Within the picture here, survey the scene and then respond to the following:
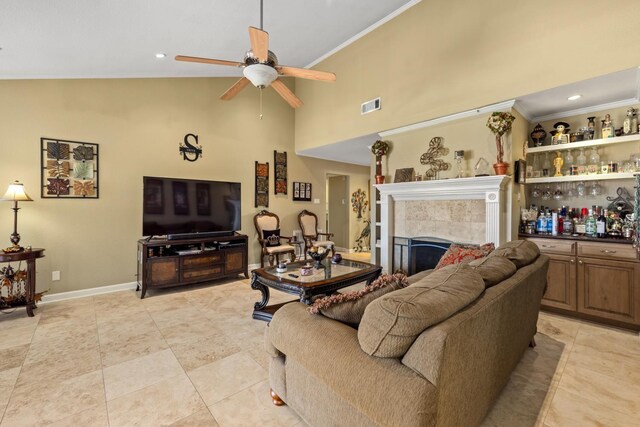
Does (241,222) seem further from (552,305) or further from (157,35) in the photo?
(552,305)

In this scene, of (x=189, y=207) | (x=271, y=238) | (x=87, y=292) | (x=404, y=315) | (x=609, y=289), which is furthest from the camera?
(x=271, y=238)

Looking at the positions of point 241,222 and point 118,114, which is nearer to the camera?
point 118,114

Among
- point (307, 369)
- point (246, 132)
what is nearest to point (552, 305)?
point (307, 369)

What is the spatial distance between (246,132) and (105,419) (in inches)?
181

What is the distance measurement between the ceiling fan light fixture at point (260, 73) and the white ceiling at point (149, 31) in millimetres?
1201

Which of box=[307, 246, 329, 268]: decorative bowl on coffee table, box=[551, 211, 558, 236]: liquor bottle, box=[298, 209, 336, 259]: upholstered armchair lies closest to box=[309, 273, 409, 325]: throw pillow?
box=[307, 246, 329, 268]: decorative bowl on coffee table

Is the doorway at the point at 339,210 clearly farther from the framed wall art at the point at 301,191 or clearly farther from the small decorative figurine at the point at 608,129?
the small decorative figurine at the point at 608,129

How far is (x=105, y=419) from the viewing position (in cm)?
165

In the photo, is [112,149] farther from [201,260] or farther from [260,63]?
[260,63]

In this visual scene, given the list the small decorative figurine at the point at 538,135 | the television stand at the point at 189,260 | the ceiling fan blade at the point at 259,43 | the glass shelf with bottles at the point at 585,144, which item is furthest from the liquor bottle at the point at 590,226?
the television stand at the point at 189,260

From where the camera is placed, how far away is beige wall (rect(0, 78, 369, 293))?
3508 mm

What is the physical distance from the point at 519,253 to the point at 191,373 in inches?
101

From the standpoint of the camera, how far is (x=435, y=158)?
394cm

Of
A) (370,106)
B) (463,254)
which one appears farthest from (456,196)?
(370,106)
